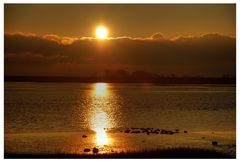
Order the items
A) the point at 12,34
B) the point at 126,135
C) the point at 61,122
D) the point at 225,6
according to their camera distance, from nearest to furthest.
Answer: the point at 225,6, the point at 12,34, the point at 126,135, the point at 61,122

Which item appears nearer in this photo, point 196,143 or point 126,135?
point 196,143

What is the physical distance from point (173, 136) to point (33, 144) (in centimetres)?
729

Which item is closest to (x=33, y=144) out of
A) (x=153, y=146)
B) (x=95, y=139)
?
(x=95, y=139)

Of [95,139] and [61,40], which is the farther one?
[61,40]

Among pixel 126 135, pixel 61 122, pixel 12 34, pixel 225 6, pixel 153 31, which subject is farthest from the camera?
pixel 61 122

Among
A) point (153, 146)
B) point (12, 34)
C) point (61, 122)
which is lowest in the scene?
point (153, 146)

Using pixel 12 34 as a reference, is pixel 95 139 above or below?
below

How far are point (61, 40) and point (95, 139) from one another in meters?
5.85

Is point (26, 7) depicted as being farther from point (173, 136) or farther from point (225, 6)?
point (173, 136)

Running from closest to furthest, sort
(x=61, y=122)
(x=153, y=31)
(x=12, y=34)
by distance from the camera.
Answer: (x=12, y=34), (x=153, y=31), (x=61, y=122)

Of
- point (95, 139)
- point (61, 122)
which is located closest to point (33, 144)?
point (95, 139)

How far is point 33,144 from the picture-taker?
18609mm

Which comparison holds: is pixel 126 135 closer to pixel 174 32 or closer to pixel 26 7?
pixel 174 32

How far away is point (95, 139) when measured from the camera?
2159cm
